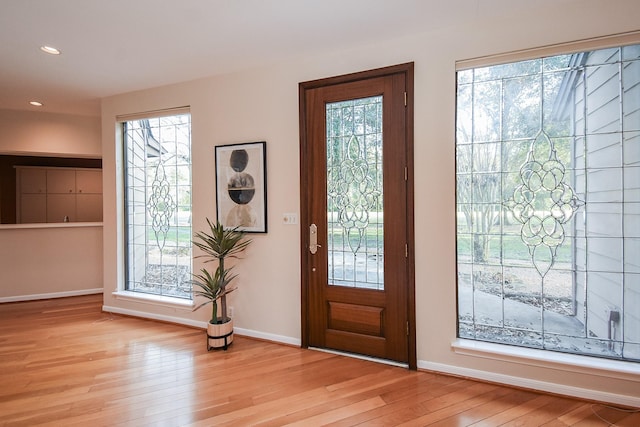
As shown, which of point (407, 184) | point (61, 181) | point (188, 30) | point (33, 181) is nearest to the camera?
point (188, 30)

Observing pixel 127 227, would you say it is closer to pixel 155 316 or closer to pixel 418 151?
pixel 155 316

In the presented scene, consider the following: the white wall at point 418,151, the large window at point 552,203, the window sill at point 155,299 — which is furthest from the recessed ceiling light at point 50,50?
the large window at point 552,203

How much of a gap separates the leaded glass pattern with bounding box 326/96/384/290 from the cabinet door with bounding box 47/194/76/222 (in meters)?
6.10

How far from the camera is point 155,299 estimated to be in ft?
13.2

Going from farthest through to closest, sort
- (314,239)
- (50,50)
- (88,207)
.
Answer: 1. (88,207)
2. (314,239)
3. (50,50)

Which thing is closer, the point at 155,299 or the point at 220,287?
the point at 220,287

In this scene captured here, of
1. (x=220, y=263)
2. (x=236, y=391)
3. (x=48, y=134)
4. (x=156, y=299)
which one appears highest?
(x=48, y=134)

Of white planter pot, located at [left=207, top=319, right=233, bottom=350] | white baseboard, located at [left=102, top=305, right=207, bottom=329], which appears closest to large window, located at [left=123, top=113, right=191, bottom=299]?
white baseboard, located at [left=102, top=305, right=207, bottom=329]

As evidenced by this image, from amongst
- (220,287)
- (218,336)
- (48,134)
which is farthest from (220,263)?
(48,134)

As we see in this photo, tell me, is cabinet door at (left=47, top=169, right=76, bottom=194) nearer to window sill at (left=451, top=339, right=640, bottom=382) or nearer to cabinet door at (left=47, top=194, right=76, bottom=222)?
cabinet door at (left=47, top=194, right=76, bottom=222)

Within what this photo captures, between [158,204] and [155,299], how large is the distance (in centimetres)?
113

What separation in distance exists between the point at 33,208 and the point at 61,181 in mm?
677

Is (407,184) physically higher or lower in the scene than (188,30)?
lower

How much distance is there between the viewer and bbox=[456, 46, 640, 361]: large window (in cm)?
229
